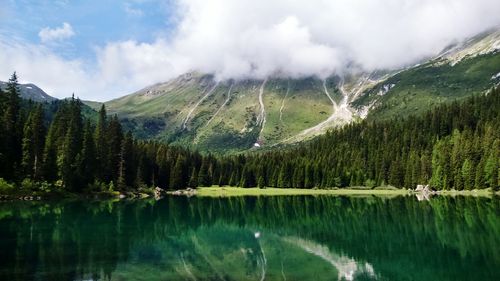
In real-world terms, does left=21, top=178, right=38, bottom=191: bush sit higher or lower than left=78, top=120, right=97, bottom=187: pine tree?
lower

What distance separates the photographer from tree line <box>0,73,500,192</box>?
330ft

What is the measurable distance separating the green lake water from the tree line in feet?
84.9

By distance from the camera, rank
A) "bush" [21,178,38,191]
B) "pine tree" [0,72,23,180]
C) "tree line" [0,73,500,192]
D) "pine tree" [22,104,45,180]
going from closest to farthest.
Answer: "bush" [21,178,38,191]
"pine tree" [0,72,23,180]
"pine tree" [22,104,45,180]
"tree line" [0,73,500,192]

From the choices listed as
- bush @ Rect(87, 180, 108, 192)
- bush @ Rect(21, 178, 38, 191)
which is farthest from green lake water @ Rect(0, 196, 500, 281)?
bush @ Rect(87, 180, 108, 192)

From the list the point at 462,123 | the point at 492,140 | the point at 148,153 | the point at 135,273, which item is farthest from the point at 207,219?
the point at 462,123

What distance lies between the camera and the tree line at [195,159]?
330 feet

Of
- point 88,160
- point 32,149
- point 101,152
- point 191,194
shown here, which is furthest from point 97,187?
point 191,194

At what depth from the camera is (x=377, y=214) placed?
8212 centimetres

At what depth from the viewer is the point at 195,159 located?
196875 mm

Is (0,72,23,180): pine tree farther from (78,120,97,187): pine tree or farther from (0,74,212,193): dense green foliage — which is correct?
(78,120,97,187): pine tree

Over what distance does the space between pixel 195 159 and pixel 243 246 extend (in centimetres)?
14906

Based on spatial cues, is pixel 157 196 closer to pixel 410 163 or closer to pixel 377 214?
pixel 377 214

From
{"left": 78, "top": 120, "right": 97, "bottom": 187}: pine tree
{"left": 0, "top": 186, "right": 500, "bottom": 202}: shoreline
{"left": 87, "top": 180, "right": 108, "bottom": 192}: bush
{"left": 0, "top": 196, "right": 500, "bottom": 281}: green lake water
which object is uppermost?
{"left": 78, "top": 120, "right": 97, "bottom": 187}: pine tree

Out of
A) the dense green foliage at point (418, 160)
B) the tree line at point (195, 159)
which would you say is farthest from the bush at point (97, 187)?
the dense green foliage at point (418, 160)
